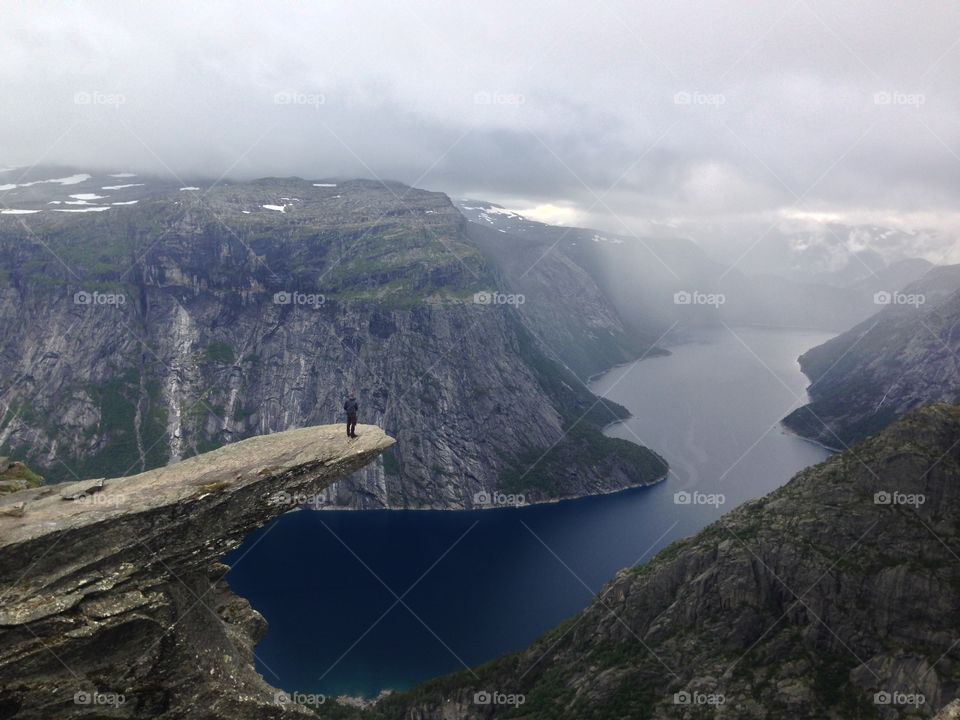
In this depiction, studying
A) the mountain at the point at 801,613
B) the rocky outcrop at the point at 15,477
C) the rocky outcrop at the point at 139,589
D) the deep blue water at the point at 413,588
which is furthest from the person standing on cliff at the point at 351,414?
→ the deep blue water at the point at 413,588

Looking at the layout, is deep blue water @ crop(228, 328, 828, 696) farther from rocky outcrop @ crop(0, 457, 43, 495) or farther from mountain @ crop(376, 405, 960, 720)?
rocky outcrop @ crop(0, 457, 43, 495)

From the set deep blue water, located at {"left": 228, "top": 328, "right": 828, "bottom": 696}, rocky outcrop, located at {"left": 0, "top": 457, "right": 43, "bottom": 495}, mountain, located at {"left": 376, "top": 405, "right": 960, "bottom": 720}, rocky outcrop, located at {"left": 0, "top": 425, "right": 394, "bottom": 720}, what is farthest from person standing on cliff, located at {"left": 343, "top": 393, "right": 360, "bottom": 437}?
deep blue water, located at {"left": 228, "top": 328, "right": 828, "bottom": 696}

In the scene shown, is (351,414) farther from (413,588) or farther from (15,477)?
(413,588)

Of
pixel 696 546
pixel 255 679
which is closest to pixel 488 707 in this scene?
pixel 696 546

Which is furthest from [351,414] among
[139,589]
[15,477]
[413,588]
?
[413,588]

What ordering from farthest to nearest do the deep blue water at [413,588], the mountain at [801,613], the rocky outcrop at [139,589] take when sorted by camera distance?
the deep blue water at [413,588] < the mountain at [801,613] < the rocky outcrop at [139,589]

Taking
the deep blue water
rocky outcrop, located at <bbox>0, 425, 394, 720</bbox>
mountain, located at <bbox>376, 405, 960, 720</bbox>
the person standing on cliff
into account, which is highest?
the person standing on cliff

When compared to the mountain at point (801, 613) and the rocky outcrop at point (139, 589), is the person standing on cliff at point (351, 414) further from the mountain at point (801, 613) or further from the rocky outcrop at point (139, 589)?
the mountain at point (801, 613)
